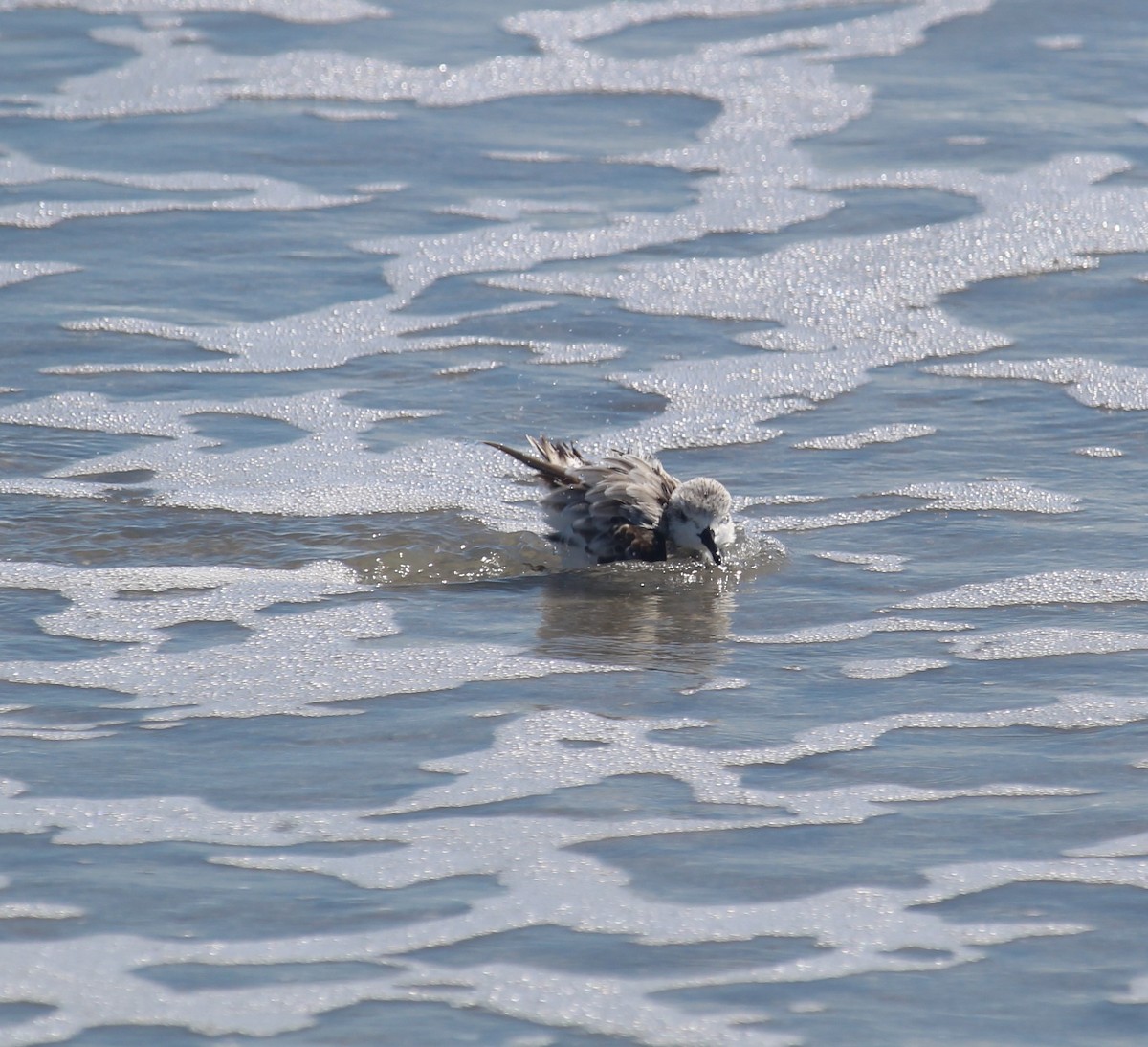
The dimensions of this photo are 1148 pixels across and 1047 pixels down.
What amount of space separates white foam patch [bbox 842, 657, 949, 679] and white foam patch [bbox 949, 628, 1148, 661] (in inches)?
5.0

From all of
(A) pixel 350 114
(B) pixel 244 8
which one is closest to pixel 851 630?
(A) pixel 350 114

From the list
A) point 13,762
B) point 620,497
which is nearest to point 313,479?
point 620,497

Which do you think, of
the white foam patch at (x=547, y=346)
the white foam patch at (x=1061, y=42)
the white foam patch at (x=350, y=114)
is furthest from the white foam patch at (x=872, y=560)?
the white foam patch at (x=1061, y=42)

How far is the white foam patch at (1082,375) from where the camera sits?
8258mm

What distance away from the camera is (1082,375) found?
27.9 feet

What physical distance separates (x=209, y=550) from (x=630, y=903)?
287 cm

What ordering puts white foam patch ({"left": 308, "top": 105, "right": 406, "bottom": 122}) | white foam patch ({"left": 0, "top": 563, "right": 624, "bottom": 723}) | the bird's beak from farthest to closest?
white foam patch ({"left": 308, "top": 105, "right": 406, "bottom": 122}), the bird's beak, white foam patch ({"left": 0, "top": 563, "right": 624, "bottom": 723})

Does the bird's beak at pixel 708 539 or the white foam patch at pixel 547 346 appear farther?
the white foam patch at pixel 547 346

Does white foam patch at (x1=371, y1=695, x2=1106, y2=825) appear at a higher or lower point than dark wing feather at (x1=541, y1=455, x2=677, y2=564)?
lower

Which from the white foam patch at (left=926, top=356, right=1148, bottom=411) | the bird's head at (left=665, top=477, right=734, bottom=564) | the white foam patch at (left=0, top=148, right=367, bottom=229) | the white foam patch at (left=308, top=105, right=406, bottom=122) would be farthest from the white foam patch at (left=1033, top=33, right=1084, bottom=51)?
the bird's head at (left=665, top=477, right=734, bottom=564)

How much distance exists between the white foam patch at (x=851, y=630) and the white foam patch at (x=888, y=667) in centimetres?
21

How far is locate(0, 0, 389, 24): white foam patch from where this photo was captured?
14.7 m

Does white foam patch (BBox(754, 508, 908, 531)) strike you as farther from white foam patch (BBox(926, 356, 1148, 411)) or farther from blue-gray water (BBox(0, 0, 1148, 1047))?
white foam patch (BBox(926, 356, 1148, 411))

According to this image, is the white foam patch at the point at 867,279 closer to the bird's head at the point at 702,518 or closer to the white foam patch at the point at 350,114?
the bird's head at the point at 702,518
